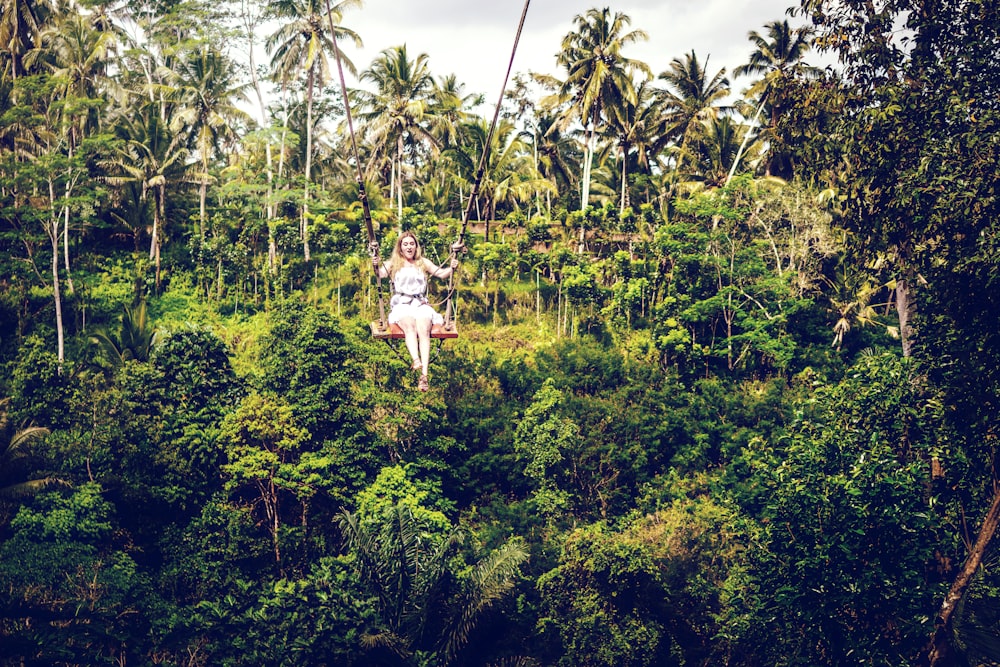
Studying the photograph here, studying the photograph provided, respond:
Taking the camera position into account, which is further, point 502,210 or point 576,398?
point 502,210

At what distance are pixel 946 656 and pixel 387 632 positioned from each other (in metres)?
8.02

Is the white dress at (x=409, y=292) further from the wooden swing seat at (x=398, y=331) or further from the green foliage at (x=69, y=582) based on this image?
the green foliage at (x=69, y=582)

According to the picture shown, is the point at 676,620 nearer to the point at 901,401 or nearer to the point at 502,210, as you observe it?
the point at 901,401

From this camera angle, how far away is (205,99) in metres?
29.3

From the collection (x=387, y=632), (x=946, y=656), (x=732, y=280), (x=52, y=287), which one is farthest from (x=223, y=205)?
(x=946, y=656)

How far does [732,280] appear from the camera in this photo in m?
24.1

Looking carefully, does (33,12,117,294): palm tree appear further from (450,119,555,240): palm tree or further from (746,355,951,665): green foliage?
(746,355,951,665): green foliage

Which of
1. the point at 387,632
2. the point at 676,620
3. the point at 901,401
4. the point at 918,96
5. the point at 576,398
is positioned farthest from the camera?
the point at 576,398

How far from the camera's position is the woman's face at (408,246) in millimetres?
9992

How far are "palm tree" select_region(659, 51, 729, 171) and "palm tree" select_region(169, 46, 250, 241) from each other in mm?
13702

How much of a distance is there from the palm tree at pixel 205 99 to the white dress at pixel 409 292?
19871mm

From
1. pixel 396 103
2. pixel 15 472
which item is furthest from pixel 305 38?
pixel 15 472

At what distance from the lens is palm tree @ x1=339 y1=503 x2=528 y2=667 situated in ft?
49.1

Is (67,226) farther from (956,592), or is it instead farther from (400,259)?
(956,592)
